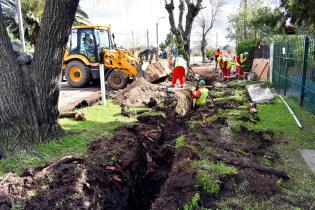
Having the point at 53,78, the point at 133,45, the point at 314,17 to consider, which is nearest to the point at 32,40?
the point at 133,45

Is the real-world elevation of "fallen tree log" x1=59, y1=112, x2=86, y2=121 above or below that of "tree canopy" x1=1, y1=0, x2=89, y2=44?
below

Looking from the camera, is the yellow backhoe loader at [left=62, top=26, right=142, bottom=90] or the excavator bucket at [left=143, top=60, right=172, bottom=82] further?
the excavator bucket at [left=143, top=60, right=172, bottom=82]

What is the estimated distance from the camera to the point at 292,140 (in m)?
6.04

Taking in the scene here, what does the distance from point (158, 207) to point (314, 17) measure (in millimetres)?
13590

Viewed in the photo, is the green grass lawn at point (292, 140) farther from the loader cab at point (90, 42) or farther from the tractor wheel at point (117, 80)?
the loader cab at point (90, 42)

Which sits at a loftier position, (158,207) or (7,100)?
(7,100)

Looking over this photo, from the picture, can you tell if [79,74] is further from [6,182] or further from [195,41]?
[195,41]

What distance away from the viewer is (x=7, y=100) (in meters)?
5.02

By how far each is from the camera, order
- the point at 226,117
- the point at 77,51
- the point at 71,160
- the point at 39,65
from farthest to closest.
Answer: the point at 77,51 → the point at 226,117 → the point at 39,65 → the point at 71,160

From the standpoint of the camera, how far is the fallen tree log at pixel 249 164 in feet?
14.2

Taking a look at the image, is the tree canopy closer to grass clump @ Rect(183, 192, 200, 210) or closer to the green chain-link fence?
the green chain-link fence

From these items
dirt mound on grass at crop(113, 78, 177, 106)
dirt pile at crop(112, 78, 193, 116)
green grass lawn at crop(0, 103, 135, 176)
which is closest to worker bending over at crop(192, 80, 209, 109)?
dirt pile at crop(112, 78, 193, 116)

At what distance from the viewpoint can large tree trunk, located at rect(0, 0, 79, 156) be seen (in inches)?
198

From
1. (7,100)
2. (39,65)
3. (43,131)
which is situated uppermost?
(39,65)
